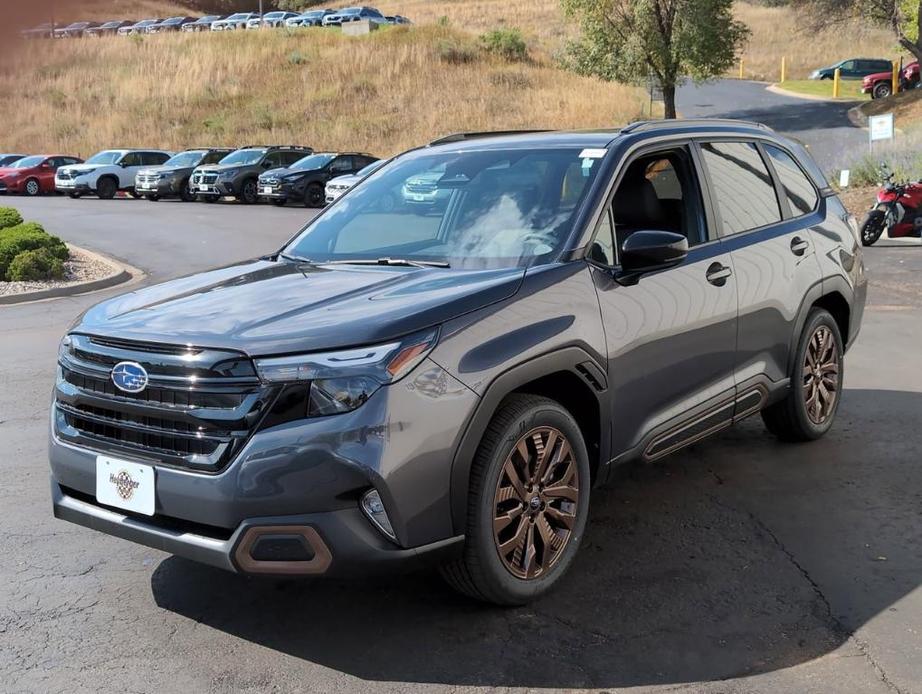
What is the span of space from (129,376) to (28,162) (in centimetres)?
3631

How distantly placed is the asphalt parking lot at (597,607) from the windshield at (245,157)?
87.0 feet

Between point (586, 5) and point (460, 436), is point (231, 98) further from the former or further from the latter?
point (460, 436)

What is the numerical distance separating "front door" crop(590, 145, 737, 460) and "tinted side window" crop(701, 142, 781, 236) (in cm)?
17

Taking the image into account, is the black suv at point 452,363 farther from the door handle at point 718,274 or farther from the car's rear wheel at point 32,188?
the car's rear wheel at point 32,188

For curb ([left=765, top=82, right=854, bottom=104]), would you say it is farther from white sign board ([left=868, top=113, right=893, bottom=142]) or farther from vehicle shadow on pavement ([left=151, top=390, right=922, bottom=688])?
vehicle shadow on pavement ([left=151, top=390, right=922, bottom=688])

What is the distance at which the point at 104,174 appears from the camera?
3350 cm

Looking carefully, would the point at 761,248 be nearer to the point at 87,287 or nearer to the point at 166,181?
the point at 87,287

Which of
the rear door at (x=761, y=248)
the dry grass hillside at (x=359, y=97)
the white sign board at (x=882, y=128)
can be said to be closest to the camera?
the rear door at (x=761, y=248)

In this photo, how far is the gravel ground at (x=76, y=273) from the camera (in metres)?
12.8

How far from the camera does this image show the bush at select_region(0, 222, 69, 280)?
13434 millimetres

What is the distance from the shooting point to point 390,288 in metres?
3.90

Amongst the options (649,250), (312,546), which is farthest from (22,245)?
(312,546)

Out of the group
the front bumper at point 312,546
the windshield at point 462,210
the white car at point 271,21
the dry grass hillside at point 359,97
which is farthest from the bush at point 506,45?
the front bumper at point 312,546

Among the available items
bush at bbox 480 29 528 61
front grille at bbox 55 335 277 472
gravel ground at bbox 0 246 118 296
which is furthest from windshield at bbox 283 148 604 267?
bush at bbox 480 29 528 61
